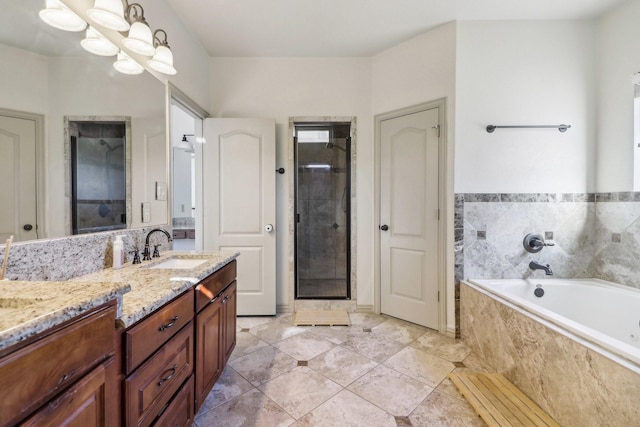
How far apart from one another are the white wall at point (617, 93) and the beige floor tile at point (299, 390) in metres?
2.67

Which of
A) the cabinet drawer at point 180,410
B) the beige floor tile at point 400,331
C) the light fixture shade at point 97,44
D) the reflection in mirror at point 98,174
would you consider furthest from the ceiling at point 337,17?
the beige floor tile at point 400,331

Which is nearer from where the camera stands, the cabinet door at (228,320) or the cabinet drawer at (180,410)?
the cabinet drawer at (180,410)

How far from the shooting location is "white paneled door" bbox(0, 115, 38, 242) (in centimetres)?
98

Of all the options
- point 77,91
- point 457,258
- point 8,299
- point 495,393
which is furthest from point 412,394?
point 77,91

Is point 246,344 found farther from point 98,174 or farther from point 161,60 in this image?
point 161,60

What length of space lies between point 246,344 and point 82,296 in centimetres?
173

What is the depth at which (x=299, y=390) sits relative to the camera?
1.65m

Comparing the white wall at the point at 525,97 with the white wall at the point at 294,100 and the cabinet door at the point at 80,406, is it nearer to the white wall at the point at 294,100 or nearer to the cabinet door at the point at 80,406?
the white wall at the point at 294,100

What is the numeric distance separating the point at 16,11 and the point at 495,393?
9.57ft

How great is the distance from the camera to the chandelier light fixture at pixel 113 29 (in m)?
1.17

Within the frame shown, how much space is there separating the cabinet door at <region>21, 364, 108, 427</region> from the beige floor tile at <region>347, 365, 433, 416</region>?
1338mm

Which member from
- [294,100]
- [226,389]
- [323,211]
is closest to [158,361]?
[226,389]

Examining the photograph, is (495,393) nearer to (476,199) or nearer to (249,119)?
(476,199)

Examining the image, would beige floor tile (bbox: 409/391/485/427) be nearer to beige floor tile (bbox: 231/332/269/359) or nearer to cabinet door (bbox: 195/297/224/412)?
cabinet door (bbox: 195/297/224/412)
